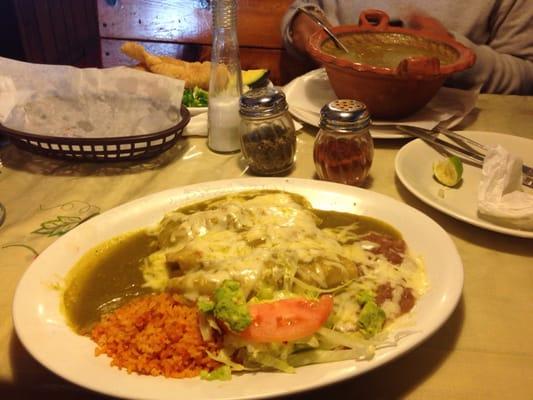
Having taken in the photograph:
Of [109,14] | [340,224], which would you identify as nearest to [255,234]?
[340,224]

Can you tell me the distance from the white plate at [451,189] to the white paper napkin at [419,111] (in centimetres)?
15

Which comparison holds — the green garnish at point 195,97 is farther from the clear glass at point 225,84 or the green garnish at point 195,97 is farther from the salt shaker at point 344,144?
the salt shaker at point 344,144

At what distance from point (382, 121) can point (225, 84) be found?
0.52m

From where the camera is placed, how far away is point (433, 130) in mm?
1605

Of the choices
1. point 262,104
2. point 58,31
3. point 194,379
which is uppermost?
point 262,104

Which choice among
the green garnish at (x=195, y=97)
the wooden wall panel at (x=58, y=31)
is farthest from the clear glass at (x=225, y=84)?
the wooden wall panel at (x=58, y=31)

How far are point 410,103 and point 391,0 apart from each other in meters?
0.87

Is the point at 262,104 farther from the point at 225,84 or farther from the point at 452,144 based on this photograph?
the point at 452,144

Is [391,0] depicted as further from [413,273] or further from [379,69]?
[413,273]

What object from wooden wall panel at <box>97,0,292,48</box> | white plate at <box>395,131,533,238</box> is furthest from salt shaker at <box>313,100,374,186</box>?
wooden wall panel at <box>97,0,292,48</box>

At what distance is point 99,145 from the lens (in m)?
1.41

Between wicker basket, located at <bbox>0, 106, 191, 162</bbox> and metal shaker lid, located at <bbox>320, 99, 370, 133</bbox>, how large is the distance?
1.44 feet

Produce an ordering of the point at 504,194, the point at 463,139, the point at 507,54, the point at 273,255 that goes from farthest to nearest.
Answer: the point at 507,54 → the point at 463,139 → the point at 504,194 → the point at 273,255

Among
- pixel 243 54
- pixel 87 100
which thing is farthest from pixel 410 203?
pixel 243 54
